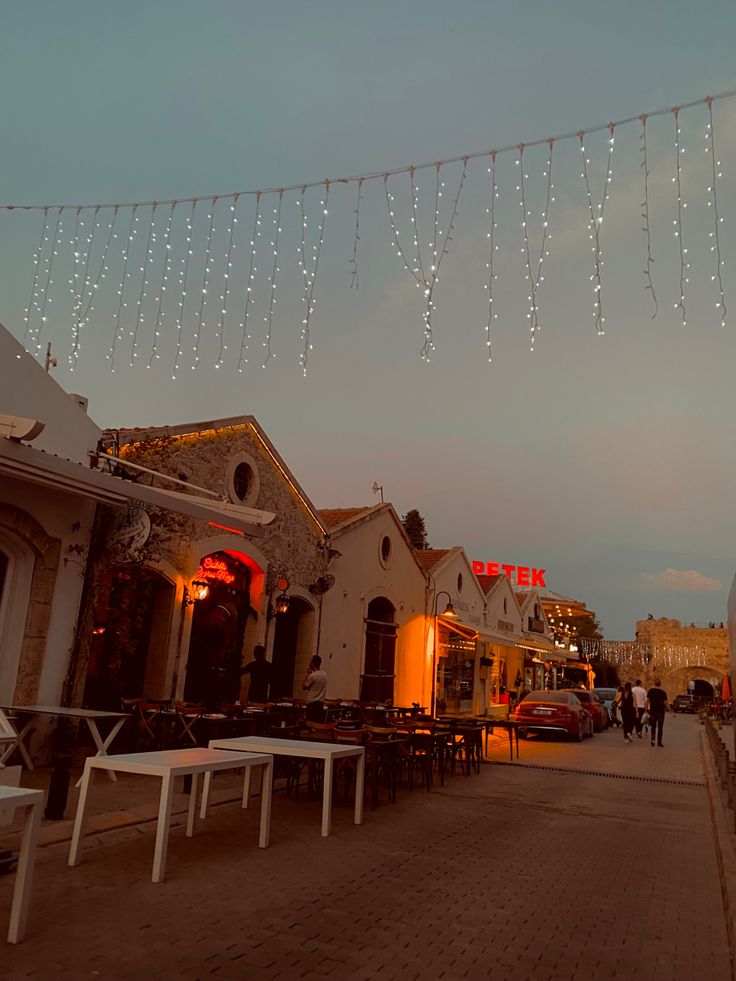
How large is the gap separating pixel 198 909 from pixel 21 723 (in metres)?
5.29

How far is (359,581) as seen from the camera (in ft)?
52.4

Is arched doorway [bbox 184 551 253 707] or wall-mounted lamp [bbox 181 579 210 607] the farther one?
arched doorway [bbox 184 551 253 707]

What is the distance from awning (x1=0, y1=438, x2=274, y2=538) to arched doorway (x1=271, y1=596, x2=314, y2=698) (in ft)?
13.2

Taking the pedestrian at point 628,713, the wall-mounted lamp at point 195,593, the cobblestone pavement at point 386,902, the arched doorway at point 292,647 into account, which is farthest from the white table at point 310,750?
the pedestrian at point 628,713

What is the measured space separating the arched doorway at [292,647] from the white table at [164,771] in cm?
780

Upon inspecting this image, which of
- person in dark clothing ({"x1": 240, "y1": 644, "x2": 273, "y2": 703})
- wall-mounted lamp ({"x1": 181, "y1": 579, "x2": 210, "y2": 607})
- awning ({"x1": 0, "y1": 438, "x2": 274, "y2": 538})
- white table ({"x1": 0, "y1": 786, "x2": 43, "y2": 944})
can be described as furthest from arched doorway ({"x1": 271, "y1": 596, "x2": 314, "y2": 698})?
white table ({"x1": 0, "y1": 786, "x2": 43, "y2": 944})

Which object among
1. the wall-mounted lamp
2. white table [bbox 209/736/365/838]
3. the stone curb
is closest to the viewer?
the stone curb

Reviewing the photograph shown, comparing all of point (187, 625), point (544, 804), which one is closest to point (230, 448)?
point (187, 625)

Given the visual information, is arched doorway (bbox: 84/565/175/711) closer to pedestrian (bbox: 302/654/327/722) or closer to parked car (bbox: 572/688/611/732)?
pedestrian (bbox: 302/654/327/722)

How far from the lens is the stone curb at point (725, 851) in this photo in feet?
14.0

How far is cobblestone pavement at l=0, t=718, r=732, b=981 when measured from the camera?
355 centimetres

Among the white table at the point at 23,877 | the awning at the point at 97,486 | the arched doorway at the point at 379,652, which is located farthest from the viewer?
the arched doorway at the point at 379,652

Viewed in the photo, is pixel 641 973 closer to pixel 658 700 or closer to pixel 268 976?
pixel 268 976

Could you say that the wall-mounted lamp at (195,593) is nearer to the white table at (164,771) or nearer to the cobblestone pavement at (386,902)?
the cobblestone pavement at (386,902)
